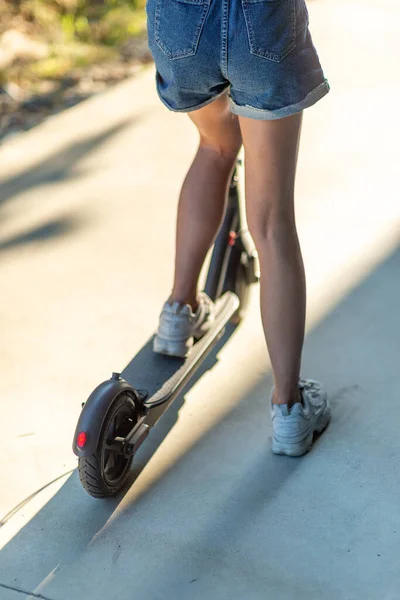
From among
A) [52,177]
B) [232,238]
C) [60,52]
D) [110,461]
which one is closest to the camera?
[110,461]

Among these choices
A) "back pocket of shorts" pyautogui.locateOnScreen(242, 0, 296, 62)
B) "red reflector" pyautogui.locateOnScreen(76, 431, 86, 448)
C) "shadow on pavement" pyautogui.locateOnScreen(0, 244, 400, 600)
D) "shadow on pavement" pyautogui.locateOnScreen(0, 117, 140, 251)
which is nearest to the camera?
"back pocket of shorts" pyautogui.locateOnScreen(242, 0, 296, 62)

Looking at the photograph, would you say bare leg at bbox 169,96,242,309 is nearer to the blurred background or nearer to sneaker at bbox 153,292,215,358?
sneaker at bbox 153,292,215,358

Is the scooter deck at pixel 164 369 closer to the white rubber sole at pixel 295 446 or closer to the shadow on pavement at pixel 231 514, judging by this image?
the shadow on pavement at pixel 231 514

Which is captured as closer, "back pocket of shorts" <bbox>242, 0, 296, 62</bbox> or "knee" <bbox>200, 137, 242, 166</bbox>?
"back pocket of shorts" <bbox>242, 0, 296, 62</bbox>

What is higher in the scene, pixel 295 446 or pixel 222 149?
pixel 222 149

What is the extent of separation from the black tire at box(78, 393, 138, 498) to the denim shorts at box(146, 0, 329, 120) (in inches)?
28.7

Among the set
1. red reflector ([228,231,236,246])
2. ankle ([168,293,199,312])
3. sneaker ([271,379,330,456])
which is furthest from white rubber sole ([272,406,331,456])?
red reflector ([228,231,236,246])

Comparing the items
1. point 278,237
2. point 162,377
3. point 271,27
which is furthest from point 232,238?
point 271,27

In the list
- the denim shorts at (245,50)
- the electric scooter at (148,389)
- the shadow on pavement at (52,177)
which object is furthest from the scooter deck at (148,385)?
the shadow on pavement at (52,177)

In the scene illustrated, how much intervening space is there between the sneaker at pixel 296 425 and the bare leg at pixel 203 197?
17.8 inches

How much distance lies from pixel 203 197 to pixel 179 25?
1.92 feet

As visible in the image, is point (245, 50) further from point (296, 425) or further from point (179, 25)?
point (296, 425)

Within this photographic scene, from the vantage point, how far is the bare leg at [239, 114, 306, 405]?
198 cm

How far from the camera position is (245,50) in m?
1.86
